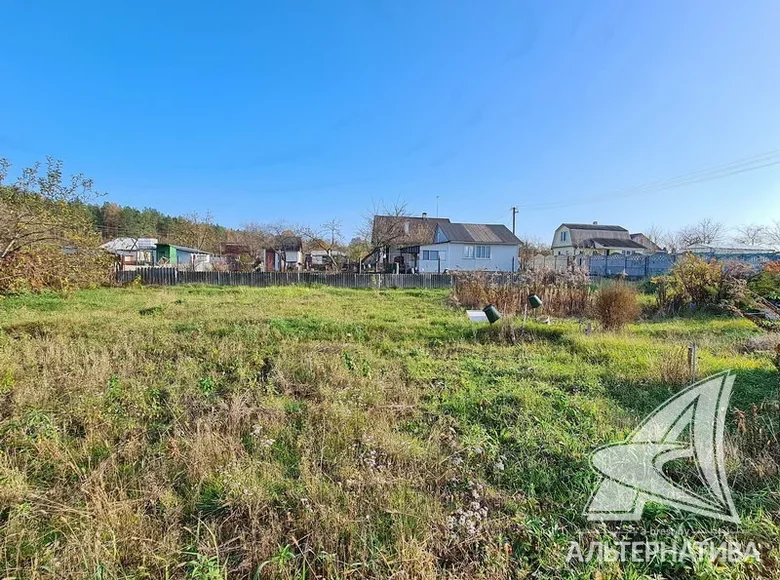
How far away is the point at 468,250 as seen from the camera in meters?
27.9

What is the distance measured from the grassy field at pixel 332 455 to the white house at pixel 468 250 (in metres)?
22.1

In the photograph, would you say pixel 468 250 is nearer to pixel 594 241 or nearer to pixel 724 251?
pixel 724 251

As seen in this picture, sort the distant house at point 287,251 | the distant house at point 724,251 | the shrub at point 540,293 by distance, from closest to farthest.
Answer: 1. the shrub at point 540,293
2. the distant house at point 724,251
3. the distant house at point 287,251

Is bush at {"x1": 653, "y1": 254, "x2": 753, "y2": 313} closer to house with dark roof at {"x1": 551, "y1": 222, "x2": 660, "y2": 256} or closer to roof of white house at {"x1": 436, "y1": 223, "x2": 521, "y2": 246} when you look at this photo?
roof of white house at {"x1": 436, "y1": 223, "x2": 521, "y2": 246}

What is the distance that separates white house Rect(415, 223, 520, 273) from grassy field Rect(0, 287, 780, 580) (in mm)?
22132

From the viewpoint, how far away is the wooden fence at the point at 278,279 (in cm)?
1605

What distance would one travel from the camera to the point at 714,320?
8.09 meters

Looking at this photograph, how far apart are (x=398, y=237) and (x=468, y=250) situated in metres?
5.62

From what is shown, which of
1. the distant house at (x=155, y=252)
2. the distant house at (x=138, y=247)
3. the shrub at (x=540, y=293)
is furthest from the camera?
the distant house at (x=138, y=247)

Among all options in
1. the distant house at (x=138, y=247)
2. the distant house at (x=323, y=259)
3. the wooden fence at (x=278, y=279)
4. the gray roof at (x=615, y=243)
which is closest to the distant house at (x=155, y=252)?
the distant house at (x=138, y=247)

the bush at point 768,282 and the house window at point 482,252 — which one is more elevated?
the house window at point 482,252

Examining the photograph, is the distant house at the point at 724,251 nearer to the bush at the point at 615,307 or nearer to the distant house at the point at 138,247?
the bush at the point at 615,307

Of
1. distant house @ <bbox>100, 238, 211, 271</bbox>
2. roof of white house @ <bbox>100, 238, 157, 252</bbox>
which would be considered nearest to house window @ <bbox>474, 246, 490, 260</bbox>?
distant house @ <bbox>100, 238, 211, 271</bbox>

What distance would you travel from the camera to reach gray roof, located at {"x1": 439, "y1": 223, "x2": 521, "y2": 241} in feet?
90.9
